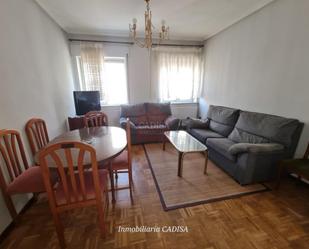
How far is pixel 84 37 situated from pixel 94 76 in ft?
3.06

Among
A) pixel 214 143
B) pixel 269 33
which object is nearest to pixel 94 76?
pixel 214 143

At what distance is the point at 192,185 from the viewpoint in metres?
2.14

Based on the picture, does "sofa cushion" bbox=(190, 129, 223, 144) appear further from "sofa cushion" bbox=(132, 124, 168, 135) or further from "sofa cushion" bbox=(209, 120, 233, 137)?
"sofa cushion" bbox=(132, 124, 168, 135)

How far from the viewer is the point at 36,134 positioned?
1946mm

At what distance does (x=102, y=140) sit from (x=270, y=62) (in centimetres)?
287

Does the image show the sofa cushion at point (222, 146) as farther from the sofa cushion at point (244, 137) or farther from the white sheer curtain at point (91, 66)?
the white sheer curtain at point (91, 66)

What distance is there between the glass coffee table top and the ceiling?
223cm

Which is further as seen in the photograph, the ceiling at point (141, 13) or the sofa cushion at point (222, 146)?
the ceiling at point (141, 13)

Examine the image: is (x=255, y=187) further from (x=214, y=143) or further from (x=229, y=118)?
(x=229, y=118)

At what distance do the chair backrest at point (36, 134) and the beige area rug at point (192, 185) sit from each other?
1.68 m

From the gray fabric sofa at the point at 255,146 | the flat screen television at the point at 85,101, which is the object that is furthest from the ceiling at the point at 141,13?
the gray fabric sofa at the point at 255,146

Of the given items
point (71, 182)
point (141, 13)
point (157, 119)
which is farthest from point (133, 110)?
point (71, 182)

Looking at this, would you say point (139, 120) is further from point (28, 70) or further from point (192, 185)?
point (28, 70)

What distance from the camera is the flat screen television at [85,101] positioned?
11.1 feet
